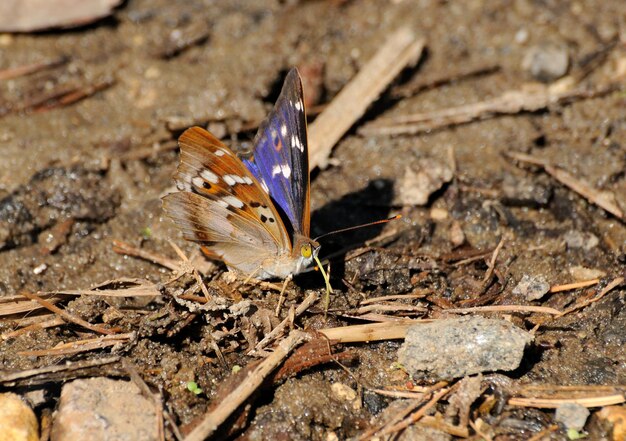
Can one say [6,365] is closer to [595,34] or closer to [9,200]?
[9,200]

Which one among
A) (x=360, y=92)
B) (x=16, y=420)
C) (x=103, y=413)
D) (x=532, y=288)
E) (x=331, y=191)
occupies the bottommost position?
(x=532, y=288)

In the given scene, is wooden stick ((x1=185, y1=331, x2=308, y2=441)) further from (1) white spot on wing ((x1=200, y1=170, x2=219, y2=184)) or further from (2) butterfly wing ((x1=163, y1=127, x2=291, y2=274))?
(1) white spot on wing ((x1=200, y1=170, x2=219, y2=184))

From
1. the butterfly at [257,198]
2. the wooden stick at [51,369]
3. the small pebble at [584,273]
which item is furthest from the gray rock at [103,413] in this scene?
the small pebble at [584,273]

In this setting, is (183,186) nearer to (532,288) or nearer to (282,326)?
(282,326)

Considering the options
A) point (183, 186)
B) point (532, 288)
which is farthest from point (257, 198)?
point (532, 288)

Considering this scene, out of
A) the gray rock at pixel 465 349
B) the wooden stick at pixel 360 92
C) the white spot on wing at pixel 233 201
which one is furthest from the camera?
the wooden stick at pixel 360 92

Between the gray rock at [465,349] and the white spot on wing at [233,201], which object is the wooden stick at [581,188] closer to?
the gray rock at [465,349]

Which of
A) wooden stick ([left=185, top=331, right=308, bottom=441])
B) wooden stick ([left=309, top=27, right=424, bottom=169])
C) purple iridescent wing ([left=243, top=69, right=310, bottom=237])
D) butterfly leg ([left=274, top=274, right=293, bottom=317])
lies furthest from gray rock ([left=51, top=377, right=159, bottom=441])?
wooden stick ([left=309, top=27, right=424, bottom=169])
